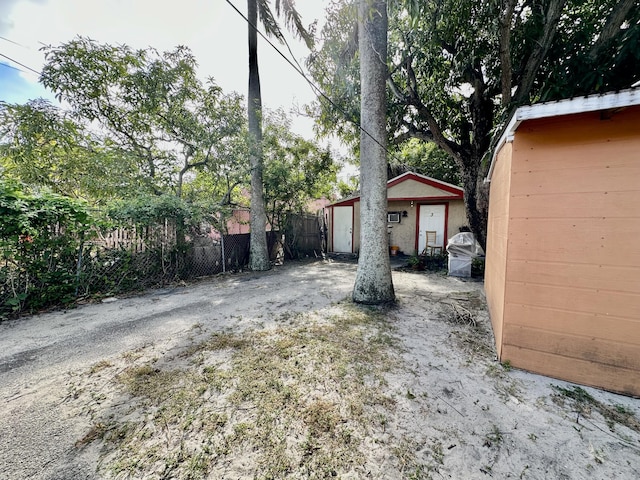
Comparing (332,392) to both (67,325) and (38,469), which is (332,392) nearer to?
(38,469)

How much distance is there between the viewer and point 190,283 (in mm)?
5848

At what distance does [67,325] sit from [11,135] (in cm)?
563

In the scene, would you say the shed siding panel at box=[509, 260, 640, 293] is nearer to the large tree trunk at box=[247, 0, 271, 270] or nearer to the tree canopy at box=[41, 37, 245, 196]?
the large tree trunk at box=[247, 0, 271, 270]

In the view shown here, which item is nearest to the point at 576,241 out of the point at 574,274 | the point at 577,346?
the point at 574,274

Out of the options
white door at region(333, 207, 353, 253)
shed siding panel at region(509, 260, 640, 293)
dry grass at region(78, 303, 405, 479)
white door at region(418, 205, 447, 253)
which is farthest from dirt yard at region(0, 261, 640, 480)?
white door at region(333, 207, 353, 253)

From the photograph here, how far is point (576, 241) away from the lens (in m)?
2.14

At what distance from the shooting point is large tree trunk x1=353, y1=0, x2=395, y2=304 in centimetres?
403

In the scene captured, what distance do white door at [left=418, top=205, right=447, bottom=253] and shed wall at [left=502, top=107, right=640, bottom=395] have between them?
25.0 ft

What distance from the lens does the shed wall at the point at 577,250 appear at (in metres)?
1.98

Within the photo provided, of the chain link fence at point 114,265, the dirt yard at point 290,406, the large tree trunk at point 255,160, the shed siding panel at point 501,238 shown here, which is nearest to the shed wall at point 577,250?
Answer: the shed siding panel at point 501,238

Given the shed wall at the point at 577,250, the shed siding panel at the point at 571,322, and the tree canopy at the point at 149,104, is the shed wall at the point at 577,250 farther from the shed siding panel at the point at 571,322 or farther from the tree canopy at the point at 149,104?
the tree canopy at the point at 149,104

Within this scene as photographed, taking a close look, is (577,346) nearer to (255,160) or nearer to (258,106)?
(255,160)

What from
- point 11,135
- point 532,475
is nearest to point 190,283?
point 11,135

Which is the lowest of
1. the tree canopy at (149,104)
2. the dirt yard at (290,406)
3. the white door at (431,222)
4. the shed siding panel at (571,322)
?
the dirt yard at (290,406)
